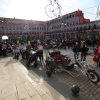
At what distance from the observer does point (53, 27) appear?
52.2 m

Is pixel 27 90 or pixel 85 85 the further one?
pixel 85 85

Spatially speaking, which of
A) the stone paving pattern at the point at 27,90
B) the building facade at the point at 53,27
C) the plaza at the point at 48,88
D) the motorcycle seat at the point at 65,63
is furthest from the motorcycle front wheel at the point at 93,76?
the building facade at the point at 53,27

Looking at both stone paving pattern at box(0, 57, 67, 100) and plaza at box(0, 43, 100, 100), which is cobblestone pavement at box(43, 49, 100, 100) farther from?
stone paving pattern at box(0, 57, 67, 100)

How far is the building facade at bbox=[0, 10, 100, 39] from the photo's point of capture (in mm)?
31706

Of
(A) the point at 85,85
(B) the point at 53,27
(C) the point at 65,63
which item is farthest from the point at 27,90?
(B) the point at 53,27

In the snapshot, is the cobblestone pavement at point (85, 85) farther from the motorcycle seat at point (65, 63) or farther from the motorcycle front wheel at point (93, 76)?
the motorcycle seat at point (65, 63)

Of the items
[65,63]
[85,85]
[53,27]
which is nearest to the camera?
[85,85]

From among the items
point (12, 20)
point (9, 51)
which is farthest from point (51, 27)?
point (9, 51)

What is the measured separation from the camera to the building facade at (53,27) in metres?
31.7

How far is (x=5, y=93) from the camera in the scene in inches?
154

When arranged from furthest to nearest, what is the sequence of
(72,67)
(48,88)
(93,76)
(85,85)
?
(72,67) → (93,76) → (85,85) → (48,88)

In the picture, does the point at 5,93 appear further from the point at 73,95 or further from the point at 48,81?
the point at 73,95

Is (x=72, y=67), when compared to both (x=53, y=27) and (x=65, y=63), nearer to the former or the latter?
(x=65, y=63)

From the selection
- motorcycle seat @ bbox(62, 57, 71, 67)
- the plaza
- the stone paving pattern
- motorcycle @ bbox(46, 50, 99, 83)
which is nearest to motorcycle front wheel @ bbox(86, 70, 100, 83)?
motorcycle @ bbox(46, 50, 99, 83)
